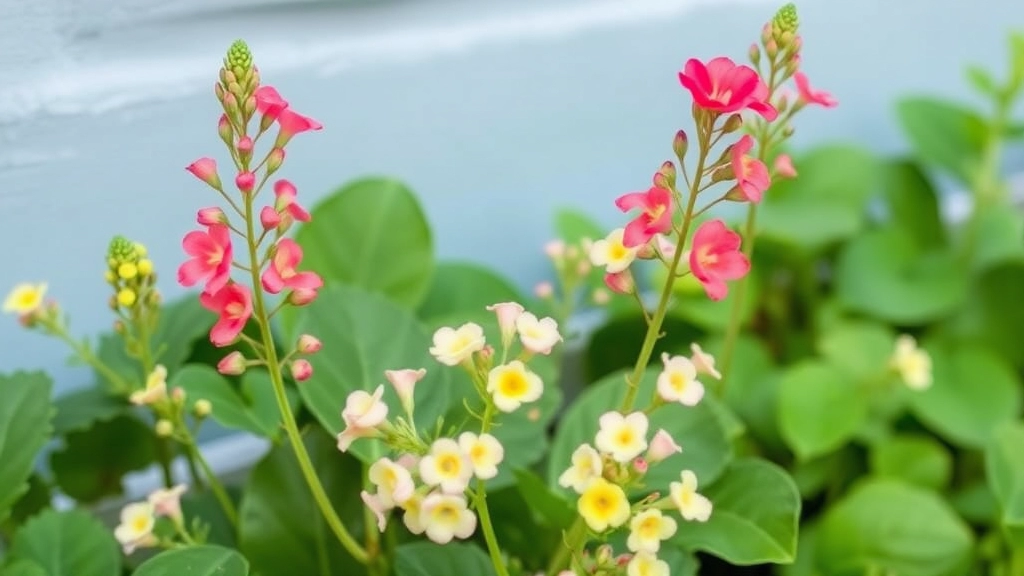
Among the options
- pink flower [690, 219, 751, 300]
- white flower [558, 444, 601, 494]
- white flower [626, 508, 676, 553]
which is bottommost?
white flower [626, 508, 676, 553]

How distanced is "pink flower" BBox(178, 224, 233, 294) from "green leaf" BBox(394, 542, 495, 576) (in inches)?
7.2

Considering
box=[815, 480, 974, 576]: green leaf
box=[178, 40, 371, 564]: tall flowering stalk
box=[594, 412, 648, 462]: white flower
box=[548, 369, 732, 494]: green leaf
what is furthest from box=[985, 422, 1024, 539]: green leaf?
box=[178, 40, 371, 564]: tall flowering stalk

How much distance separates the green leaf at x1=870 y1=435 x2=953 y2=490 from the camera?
79cm

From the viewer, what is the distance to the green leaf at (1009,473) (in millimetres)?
575

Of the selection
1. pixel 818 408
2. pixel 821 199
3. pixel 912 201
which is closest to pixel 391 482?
pixel 818 408

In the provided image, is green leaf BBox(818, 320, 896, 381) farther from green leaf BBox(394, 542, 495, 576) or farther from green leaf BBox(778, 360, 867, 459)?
green leaf BBox(394, 542, 495, 576)

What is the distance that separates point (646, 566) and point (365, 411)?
0.13 meters

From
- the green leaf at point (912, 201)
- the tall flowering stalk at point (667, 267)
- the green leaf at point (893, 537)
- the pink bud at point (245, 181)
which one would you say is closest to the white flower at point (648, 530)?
the tall flowering stalk at point (667, 267)

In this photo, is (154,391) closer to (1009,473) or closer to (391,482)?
(391,482)

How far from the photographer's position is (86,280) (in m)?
0.66

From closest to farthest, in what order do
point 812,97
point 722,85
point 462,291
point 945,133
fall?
point 722,85 < point 812,97 < point 462,291 < point 945,133

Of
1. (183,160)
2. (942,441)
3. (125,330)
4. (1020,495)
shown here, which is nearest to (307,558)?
(125,330)

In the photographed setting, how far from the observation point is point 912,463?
80 centimetres

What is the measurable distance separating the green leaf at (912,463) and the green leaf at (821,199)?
0.62 ft
